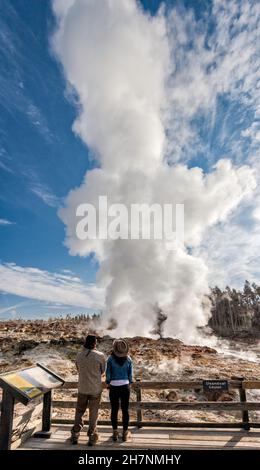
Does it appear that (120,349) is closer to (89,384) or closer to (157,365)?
(89,384)

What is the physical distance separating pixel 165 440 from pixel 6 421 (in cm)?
268

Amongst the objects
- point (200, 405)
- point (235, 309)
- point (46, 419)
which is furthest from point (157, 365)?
point (235, 309)

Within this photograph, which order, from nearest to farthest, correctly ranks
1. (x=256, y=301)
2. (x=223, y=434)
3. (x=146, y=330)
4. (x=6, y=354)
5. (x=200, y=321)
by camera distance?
(x=223, y=434), (x=6, y=354), (x=146, y=330), (x=200, y=321), (x=256, y=301)

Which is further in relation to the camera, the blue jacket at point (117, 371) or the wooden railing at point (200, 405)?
the wooden railing at point (200, 405)

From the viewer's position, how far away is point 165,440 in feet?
15.5

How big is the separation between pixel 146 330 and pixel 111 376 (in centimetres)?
3626

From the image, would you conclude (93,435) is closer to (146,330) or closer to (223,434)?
(223,434)

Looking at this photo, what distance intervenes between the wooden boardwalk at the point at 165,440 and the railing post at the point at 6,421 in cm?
67

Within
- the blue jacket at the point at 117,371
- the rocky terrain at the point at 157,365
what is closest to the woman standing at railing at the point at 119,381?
the blue jacket at the point at 117,371

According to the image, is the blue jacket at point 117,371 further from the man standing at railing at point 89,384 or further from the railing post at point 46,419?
the railing post at point 46,419

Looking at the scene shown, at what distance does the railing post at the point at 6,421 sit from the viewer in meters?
3.97

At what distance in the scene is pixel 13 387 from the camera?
3.89 metres

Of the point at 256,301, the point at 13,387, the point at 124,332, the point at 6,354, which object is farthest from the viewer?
the point at 256,301
